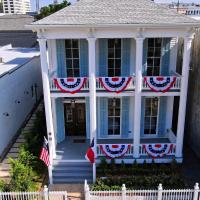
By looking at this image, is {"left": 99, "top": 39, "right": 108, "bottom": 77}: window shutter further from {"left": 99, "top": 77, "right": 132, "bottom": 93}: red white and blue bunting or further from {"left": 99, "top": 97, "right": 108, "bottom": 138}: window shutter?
{"left": 99, "top": 97, "right": 108, "bottom": 138}: window shutter

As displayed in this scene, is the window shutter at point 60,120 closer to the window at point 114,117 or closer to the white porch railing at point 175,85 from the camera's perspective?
the window at point 114,117

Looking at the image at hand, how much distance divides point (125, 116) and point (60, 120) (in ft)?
12.3

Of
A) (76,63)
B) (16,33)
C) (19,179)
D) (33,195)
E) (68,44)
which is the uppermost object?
(68,44)

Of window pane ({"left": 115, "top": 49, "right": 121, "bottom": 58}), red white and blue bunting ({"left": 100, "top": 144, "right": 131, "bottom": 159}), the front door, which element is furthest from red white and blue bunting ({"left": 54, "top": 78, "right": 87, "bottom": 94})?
red white and blue bunting ({"left": 100, "top": 144, "right": 131, "bottom": 159})

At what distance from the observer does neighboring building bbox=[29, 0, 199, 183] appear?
12.7m

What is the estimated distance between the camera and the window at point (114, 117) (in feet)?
51.5

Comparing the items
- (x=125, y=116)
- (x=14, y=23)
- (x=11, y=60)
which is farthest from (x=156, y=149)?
(x=14, y=23)

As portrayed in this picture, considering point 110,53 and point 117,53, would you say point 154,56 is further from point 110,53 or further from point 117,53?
point 110,53

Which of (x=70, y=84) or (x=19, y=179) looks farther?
(x=70, y=84)

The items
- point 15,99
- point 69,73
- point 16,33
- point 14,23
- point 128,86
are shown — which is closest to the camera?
point 128,86

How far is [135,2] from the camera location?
49.5 ft

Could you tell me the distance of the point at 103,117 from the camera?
15.8m

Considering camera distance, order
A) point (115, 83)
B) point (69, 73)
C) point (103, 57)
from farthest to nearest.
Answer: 1. point (69, 73)
2. point (103, 57)
3. point (115, 83)

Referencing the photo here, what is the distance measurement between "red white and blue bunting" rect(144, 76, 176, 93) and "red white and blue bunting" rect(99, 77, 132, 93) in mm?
990
